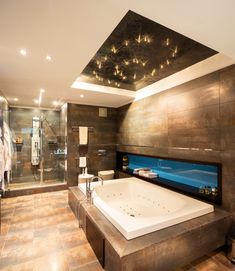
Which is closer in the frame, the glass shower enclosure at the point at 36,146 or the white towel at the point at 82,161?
the white towel at the point at 82,161

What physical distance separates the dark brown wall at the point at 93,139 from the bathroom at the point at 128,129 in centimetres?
4

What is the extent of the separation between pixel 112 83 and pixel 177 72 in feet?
4.89

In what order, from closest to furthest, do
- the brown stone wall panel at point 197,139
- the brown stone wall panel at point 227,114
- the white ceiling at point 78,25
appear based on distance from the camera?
the white ceiling at point 78,25 < the brown stone wall panel at point 227,114 < the brown stone wall panel at point 197,139

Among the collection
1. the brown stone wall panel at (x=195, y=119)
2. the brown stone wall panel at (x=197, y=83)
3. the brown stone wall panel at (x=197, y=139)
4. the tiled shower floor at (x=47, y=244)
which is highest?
the brown stone wall panel at (x=197, y=83)

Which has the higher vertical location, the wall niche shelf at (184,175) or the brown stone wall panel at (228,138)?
the brown stone wall panel at (228,138)

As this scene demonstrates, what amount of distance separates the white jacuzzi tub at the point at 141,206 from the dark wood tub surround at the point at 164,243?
0.07 metres

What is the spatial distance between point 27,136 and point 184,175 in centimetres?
471

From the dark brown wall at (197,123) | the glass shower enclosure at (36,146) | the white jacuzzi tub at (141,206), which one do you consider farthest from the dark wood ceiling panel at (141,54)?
the glass shower enclosure at (36,146)

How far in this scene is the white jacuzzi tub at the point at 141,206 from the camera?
6.01ft

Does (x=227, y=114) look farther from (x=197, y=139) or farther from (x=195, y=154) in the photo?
(x=195, y=154)

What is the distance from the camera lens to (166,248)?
5.44ft

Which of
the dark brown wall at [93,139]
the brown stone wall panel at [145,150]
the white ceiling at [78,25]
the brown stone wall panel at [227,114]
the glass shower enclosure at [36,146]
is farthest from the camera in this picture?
the glass shower enclosure at [36,146]

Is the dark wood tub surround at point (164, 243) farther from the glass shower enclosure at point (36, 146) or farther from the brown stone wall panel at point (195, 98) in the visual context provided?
the glass shower enclosure at point (36, 146)

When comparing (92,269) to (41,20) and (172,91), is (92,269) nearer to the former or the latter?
(41,20)
